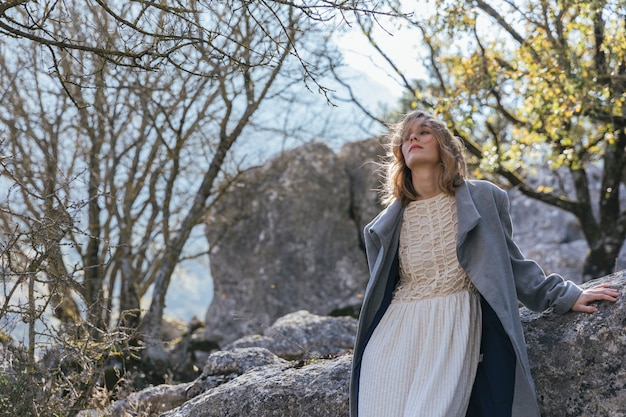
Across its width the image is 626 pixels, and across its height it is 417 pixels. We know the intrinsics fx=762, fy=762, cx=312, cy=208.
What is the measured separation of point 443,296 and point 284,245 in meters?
8.71

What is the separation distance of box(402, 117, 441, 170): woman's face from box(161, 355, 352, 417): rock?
4.28 ft

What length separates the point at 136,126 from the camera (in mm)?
13016

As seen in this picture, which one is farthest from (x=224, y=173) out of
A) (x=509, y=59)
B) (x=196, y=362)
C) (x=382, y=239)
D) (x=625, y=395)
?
(x=625, y=395)

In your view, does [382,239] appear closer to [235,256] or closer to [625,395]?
[625,395]

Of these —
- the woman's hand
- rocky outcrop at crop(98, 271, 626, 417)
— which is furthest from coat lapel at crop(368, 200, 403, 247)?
the woman's hand

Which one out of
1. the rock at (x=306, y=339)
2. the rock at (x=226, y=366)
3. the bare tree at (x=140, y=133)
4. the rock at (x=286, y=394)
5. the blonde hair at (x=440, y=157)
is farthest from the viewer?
the bare tree at (x=140, y=133)

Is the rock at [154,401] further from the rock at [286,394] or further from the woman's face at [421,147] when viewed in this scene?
the woman's face at [421,147]

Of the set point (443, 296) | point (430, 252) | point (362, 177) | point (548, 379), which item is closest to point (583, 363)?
point (548, 379)

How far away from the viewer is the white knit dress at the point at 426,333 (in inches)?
144

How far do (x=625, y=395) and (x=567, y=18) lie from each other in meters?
7.38

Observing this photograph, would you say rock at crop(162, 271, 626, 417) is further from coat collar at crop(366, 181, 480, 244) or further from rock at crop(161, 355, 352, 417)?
coat collar at crop(366, 181, 480, 244)

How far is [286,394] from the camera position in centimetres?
455

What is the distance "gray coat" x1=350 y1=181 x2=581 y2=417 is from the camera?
372 cm

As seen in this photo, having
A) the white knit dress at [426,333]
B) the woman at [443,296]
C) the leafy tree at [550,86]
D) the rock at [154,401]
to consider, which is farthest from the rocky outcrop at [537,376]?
the leafy tree at [550,86]
